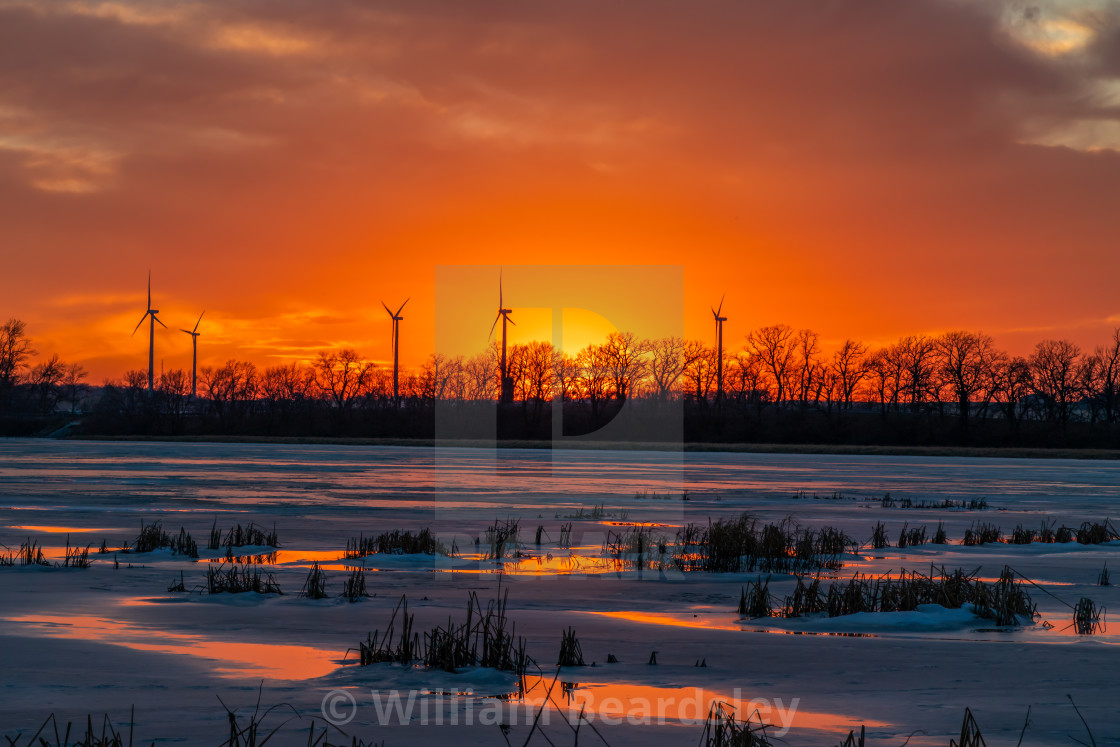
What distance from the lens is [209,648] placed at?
29.3ft

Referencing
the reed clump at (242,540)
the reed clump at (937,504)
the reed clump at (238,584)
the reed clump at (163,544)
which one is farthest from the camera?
the reed clump at (937,504)

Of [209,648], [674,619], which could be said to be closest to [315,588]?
[209,648]

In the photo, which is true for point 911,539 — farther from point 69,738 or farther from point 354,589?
point 69,738

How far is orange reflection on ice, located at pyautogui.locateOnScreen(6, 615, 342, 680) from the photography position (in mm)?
8125

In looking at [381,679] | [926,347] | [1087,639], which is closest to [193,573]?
[381,679]

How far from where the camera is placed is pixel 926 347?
134250 millimetres

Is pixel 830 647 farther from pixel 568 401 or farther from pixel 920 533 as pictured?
pixel 568 401

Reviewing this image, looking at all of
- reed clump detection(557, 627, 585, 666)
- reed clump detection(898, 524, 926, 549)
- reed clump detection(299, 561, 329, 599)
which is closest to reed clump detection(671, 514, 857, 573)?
reed clump detection(898, 524, 926, 549)

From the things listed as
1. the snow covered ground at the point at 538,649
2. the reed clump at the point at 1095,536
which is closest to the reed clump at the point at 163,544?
the snow covered ground at the point at 538,649

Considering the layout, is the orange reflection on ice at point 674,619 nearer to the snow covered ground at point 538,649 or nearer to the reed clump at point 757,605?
the snow covered ground at point 538,649

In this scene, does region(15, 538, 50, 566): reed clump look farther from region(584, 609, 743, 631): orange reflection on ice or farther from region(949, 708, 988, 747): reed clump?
region(949, 708, 988, 747): reed clump

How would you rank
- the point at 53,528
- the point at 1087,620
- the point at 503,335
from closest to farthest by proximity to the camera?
the point at 1087,620 < the point at 53,528 < the point at 503,335

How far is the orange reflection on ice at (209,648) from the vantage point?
812 centimetres

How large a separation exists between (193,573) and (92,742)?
28.5ft
